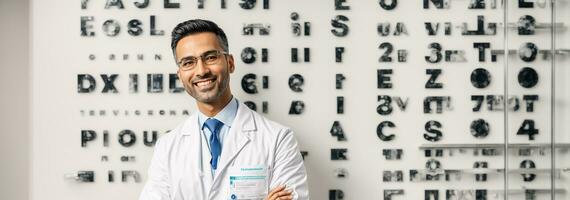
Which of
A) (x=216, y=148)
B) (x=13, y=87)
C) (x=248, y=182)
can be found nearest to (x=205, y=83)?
(x=216, y=148)

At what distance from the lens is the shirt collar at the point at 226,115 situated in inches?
98.2

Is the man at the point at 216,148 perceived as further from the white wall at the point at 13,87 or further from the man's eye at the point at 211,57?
the white wall at the point at 13,87

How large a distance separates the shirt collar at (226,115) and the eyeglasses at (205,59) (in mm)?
211

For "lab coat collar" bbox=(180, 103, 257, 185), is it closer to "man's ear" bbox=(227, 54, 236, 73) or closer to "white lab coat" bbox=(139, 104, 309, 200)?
"white lab coat" bbox=(139, 104, 309, 200)

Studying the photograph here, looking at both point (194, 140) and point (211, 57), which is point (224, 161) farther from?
point (211, 57)

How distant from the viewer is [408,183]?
2789 millimetres

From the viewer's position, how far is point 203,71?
236 cm

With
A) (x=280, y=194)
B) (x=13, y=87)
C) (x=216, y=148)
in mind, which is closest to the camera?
(x=280, y=194)

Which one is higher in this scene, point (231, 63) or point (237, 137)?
point (231, 63)

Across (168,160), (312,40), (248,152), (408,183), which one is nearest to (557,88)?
(408,183)

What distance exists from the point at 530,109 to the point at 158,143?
1.66 m

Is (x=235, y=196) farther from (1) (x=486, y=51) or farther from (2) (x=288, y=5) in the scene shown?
(1) (x=486, y=51)

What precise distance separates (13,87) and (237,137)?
115 cm

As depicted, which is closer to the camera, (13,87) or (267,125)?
(267,125)
